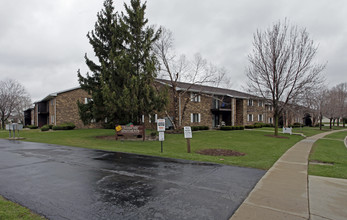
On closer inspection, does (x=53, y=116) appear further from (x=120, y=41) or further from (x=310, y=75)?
(x=310, y=75)

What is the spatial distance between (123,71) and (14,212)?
548 inches

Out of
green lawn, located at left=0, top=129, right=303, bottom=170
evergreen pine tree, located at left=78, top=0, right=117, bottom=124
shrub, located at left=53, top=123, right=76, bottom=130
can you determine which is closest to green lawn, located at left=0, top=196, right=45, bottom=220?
green lawn, located at left=0, top=129, right=303, bottom=170

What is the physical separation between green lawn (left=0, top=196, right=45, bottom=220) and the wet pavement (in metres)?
0.16

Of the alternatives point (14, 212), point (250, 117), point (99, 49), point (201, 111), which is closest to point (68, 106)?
point (99, 49)

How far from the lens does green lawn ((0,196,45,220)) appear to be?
3.59 metres

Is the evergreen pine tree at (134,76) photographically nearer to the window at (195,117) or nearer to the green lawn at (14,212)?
the window at (195,117)

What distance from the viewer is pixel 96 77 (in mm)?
20172

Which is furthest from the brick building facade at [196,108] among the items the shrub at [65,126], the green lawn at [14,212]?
the green lawn at [14,212]

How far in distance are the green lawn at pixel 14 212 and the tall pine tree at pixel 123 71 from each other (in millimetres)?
12000

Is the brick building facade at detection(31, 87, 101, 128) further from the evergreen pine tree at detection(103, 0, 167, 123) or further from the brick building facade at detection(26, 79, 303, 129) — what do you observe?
the evergreen pine tree at detection(103, 0, 167, 123)

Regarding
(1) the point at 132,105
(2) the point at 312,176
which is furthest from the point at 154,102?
(2) the point at 312,176

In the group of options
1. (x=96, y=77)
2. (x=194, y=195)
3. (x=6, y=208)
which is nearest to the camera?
(x=6, y=208)

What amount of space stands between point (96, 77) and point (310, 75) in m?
21.2

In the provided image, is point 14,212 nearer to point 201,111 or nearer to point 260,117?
point 201,111
